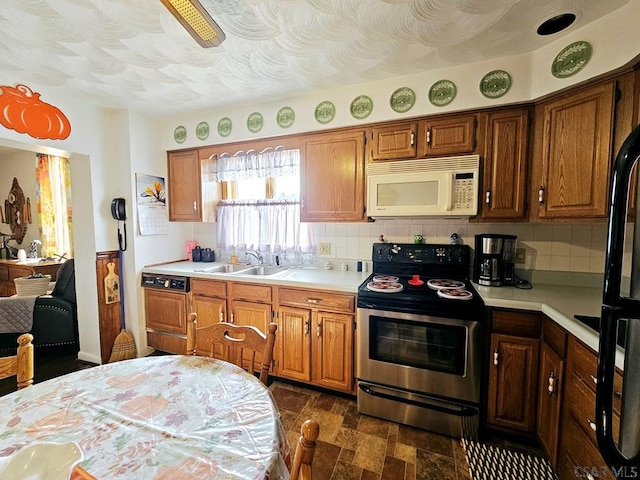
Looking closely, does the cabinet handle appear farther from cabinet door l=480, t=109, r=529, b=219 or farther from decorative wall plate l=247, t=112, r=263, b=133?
decorative wall plate l=247, t=112, r=263, b=133

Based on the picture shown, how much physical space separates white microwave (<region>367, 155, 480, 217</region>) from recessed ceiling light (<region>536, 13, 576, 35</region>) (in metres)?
0.71

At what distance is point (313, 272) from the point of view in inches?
98.4

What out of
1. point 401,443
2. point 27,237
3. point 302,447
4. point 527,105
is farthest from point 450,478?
point 27,237

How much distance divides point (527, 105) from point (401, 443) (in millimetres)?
2264

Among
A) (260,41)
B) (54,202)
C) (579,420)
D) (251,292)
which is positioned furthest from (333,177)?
(54,202)

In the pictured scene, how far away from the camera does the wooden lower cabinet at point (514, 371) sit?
1.62 metres

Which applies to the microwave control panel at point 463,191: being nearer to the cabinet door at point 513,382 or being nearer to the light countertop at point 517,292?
the light countertop at point 517,292

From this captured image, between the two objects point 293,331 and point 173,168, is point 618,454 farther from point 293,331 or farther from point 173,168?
point 173,168

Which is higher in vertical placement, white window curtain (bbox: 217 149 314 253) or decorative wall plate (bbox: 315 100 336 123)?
decorative wall plate (bbox: 315 100 336 123)

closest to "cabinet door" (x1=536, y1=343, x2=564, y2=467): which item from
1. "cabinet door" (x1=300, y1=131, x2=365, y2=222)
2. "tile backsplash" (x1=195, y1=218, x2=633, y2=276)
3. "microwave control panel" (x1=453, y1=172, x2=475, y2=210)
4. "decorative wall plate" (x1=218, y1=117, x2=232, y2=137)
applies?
"tile backsplash" (x1=195, y1=218, x2=633, y2=276)

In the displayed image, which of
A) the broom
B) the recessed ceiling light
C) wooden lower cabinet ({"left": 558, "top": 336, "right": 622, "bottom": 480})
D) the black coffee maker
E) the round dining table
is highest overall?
the recessed ceiling light

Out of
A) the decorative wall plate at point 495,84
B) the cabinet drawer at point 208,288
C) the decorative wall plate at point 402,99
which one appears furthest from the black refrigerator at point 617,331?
the cabinet drawer at point 208,288

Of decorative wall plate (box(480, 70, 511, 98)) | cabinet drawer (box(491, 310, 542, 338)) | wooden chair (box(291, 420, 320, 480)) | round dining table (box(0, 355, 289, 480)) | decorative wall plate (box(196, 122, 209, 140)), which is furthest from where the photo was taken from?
decorative wall plate (box(196, 122, 209, 140))

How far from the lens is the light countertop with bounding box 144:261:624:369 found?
132 cm
